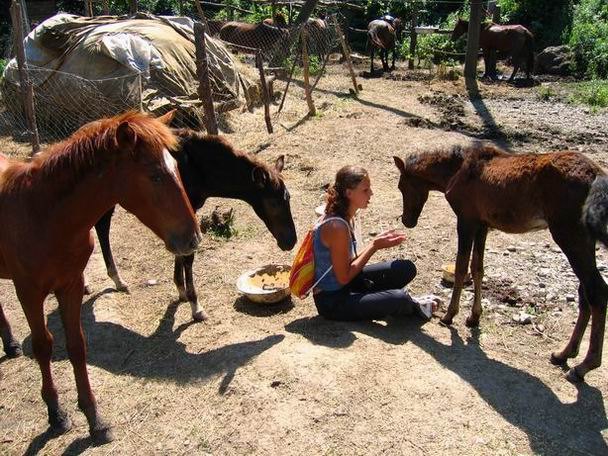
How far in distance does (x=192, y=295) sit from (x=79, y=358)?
4.69ft

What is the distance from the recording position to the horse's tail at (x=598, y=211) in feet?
11.2

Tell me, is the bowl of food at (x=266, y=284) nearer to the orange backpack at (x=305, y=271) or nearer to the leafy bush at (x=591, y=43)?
the orange backpack at (x=305, y=271)

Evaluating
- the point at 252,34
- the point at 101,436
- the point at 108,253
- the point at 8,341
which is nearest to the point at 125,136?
the point at 101,436

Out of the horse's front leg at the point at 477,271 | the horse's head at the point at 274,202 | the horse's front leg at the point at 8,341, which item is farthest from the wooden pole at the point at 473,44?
the horse's front leg at the point at 8,341

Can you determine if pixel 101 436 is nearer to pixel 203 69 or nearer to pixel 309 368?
pixel 309 368

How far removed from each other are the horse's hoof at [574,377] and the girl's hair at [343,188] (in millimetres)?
1975

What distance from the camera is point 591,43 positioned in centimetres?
1645

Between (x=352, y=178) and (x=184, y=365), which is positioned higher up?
(x=352, y=178)

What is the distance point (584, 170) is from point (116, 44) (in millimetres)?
8458

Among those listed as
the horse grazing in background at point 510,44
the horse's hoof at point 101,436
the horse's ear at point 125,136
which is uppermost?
the horse grazing in background at point 510,44

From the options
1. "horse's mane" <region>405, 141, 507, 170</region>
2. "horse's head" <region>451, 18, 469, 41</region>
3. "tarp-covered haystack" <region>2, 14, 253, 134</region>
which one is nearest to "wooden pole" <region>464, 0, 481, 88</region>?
"horse's head" <region>451, 18, 469, 41</region>

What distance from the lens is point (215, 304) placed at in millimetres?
4988

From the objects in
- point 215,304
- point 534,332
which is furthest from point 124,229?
point 534,332

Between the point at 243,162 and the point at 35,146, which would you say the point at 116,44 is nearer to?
the point at 35,146
